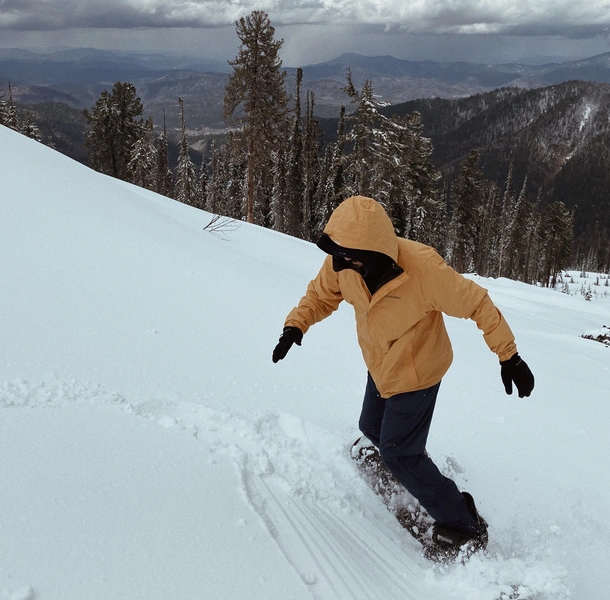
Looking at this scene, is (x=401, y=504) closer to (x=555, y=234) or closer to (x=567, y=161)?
(x=555, y=234)

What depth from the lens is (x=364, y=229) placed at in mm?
2336

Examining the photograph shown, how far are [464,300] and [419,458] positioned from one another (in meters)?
0.98

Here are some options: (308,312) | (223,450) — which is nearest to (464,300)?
(308,312)

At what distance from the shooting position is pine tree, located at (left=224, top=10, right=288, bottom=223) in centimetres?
2159

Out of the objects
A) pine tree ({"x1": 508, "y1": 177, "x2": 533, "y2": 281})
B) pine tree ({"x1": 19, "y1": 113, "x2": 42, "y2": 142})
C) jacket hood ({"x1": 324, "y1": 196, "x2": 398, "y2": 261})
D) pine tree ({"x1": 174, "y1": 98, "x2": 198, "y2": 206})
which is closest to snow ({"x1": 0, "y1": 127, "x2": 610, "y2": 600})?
jacket hood ({"x1": 324, "y1": 196, "x2": 398, "y2": 261})

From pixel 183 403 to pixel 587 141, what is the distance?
21591cm

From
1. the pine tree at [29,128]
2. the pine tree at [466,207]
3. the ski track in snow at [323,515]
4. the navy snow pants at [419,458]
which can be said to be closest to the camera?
the ski track in snow at [323,515]

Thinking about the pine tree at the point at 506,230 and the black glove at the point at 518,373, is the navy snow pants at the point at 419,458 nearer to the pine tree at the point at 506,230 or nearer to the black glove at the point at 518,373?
the black glove at the point at 518,373

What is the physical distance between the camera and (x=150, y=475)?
258cm

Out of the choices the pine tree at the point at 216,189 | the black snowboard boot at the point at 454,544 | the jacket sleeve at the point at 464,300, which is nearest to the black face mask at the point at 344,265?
the jacket sleeve at the point at 464,300

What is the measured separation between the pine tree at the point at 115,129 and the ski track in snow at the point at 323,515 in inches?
1165

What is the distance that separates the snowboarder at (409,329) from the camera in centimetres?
242

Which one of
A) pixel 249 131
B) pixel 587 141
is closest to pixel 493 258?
pixel 249 131

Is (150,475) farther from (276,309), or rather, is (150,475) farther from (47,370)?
(276,309)
